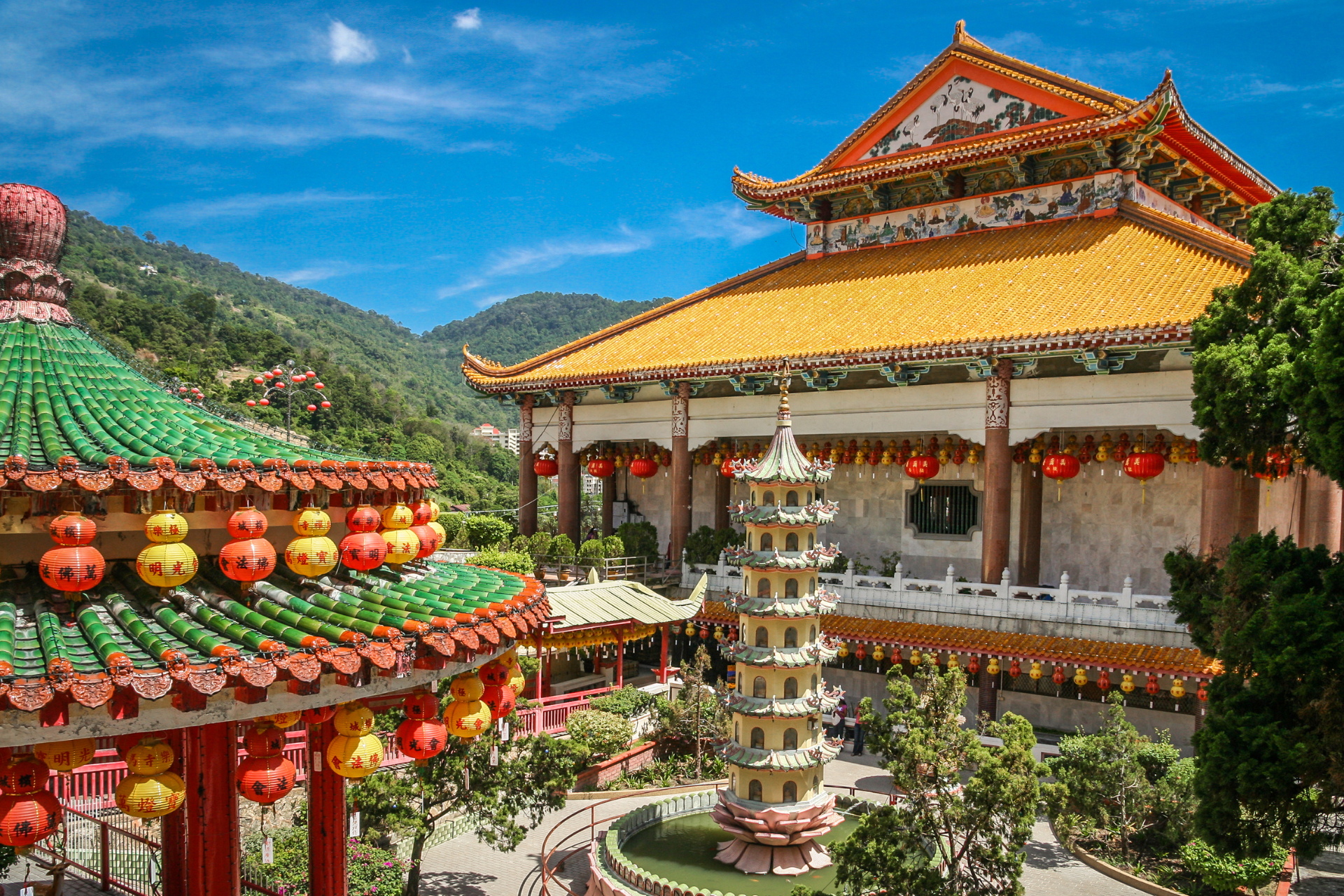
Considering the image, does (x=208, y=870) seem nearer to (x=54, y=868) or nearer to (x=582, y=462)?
(x=54, y=868)

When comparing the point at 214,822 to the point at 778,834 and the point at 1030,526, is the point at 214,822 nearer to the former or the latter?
the point at 778,834

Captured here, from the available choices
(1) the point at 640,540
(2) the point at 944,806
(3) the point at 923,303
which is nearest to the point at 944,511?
(3) the point at 923,303

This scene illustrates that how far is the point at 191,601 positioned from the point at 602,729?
1172 centimetres

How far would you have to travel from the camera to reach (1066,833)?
14.3 meters

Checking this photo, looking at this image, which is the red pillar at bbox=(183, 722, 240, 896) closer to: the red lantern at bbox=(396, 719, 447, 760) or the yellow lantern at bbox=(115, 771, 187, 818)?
the yellow lantern at bbox=(115, 771, 187, 818)

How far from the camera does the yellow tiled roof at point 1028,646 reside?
50.6ft

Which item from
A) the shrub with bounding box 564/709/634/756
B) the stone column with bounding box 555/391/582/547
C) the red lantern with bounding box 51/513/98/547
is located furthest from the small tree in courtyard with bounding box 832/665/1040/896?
the stone column with bounding box 555/391/582/547

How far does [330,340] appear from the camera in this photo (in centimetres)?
10894

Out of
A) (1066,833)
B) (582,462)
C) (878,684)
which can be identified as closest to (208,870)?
(1066,833)

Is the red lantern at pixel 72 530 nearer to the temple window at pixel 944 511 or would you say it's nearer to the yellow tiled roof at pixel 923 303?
the yellow tiled roof at pixel 923 303

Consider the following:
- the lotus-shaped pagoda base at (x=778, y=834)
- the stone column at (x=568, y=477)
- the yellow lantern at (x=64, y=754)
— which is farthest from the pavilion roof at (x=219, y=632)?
the stone column at (x=568, y=477)

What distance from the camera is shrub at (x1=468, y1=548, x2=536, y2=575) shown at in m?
22.0

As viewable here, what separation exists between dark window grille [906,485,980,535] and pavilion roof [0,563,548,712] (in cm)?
1670

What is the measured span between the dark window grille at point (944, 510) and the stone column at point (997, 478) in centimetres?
317
